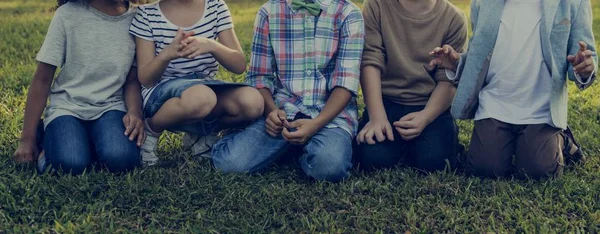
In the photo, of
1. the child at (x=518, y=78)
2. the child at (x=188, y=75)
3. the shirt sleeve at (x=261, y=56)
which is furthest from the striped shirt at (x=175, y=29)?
the child at (x=518, y=78)

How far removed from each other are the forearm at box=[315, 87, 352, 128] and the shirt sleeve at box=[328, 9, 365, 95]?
0.03 metres

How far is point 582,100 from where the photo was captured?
15.4 ft

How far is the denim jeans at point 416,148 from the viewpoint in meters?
3.65

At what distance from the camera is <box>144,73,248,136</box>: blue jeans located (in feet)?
11.9

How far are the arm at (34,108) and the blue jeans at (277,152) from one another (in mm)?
779

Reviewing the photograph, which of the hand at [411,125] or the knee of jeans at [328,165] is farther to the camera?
the hand at [411,125]

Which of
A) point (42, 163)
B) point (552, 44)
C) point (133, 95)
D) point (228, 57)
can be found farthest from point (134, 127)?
point (552, 44)

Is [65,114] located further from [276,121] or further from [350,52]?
[350,52]

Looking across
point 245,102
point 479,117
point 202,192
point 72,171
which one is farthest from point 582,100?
point 72,171

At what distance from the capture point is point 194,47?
3434 millimetres

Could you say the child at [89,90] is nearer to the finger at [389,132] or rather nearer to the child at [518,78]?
the finger at [389,132]

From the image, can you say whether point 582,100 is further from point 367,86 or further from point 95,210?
point 95,210

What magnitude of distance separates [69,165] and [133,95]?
1.48 feet

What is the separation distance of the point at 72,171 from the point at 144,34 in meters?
0.67
